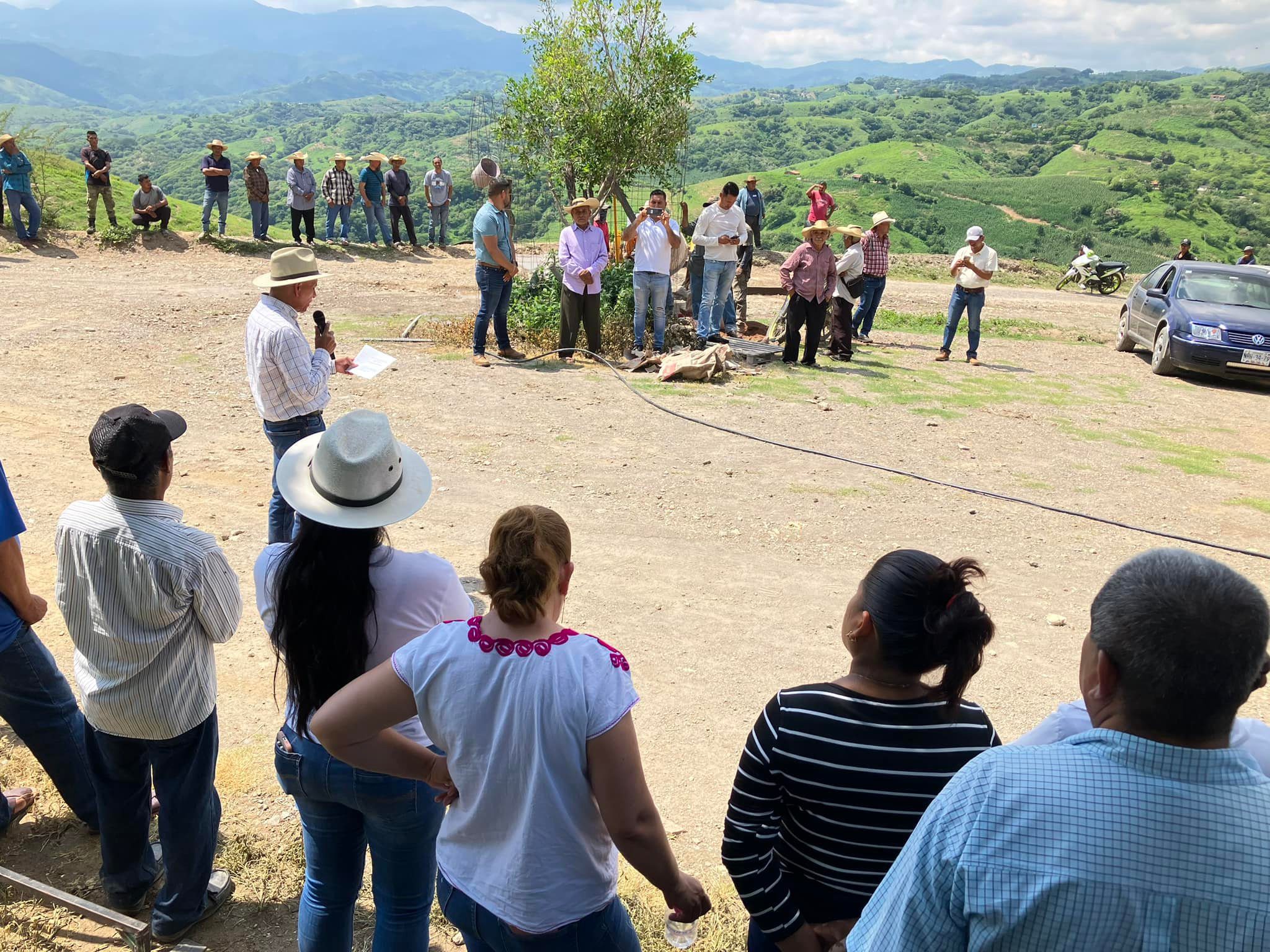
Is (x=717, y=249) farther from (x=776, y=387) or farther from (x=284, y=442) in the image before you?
(x=284, y=442)

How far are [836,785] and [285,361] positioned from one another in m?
3.94

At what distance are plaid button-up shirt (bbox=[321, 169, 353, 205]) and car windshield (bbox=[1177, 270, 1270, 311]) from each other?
15304 mm

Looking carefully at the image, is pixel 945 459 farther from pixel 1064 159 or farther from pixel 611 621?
pixel 1064 159

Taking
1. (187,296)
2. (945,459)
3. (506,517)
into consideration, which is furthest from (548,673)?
(187,296)

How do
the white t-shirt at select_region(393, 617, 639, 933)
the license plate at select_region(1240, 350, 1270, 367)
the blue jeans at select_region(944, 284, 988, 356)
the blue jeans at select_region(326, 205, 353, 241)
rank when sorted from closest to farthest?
the white t-shirt at select_region(393, 617, 639, 933), the license plate at select_region(1240, 350, 1270, 367), the blue jeans at select_region(944, 284, 988, 356), the blue jeans at select_region(326, 205, 353, 241)

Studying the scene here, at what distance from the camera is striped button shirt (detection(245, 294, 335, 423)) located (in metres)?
4.87

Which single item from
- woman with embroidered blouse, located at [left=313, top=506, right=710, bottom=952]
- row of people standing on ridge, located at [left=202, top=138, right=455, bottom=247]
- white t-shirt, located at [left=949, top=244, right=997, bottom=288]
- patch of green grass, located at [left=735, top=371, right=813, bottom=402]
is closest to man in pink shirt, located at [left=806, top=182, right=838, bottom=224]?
white t-shirt, located at [left=949, top=244, right=997, bottom=288]

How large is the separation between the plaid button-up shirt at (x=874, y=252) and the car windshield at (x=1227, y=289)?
4364mm

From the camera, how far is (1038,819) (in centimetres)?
135

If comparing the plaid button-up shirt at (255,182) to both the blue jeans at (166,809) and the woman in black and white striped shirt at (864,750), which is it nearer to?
the blue jeans at (166,809)

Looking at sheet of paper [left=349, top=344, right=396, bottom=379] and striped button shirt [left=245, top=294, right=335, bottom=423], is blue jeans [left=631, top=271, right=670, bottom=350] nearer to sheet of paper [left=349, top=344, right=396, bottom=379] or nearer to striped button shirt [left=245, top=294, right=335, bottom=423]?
sheet of paper [left=349, top=344, right=396, bottom=379]

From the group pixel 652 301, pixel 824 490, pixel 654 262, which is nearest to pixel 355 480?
pixel 824 490

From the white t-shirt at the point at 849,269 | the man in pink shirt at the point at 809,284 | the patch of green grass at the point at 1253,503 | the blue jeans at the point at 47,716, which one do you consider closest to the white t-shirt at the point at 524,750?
the blue jeans at the point at 47,716

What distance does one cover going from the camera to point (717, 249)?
11.7 m
